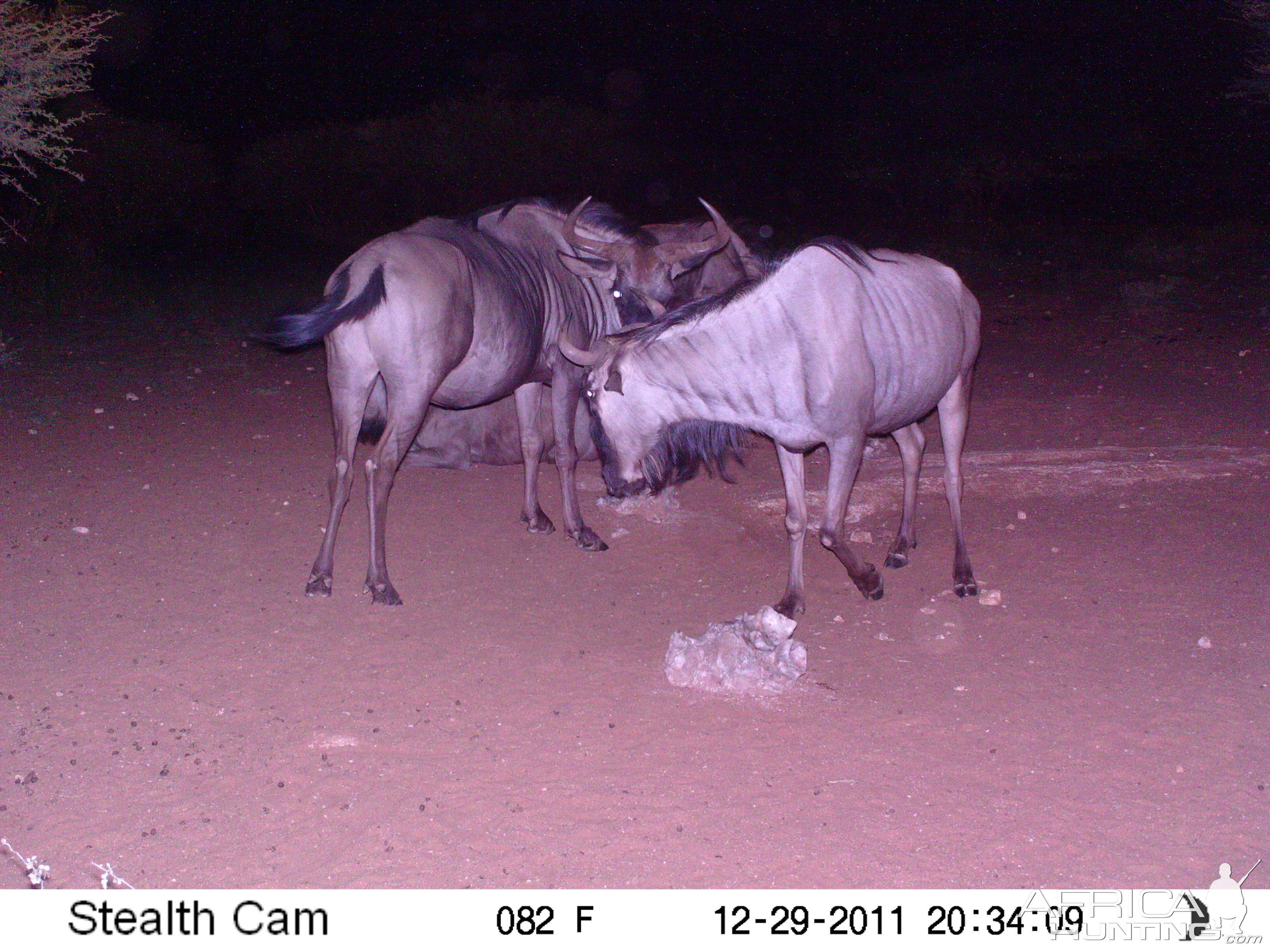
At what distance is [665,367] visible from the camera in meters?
5.10

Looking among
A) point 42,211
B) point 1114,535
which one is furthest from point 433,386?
point 42,211

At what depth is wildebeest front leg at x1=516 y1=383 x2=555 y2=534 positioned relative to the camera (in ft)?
21.2

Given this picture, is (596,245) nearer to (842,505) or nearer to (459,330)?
(459,330)

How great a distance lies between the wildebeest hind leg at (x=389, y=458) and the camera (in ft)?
17.1

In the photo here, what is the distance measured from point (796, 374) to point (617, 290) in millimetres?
1654

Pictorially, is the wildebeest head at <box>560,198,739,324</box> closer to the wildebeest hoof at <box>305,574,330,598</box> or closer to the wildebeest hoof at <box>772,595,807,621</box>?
the wildebeest hoof at <box>772,595,807,621</box>

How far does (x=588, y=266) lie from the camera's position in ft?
20.9

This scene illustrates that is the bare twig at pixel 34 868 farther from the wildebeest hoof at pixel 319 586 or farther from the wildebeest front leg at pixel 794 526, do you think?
the wildebeest front leg at pixel 794 526

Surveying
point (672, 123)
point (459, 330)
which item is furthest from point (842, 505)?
point (672, 123)

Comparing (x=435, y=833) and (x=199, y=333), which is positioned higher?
(x=435, y=833)

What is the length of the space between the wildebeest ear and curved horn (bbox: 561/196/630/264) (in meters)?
0.07

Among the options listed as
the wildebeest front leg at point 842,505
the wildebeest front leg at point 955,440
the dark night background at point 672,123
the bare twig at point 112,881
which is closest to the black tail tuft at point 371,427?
the wildebeest front leg at point 842,505

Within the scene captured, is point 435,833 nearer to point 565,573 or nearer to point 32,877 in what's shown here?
point 32,877

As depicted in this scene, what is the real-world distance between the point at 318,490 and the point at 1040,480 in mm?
4604
